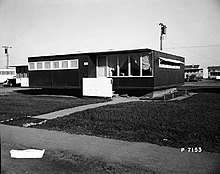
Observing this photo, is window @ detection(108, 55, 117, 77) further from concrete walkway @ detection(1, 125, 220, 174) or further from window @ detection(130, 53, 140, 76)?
concrete walkway @ detection(1, 125, 220, 174)

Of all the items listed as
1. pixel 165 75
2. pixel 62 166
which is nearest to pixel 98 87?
pixel 165 75

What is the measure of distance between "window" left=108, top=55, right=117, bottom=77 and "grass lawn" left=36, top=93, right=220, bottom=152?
7.50 metres

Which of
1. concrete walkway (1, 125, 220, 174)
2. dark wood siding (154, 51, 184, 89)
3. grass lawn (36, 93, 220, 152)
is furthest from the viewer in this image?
dark wood siding (154, 51, 184, 89)

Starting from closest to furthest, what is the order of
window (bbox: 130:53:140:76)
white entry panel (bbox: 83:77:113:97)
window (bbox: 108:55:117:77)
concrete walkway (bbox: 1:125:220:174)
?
concrete walkway (bbox: 1:125:220:174) < white entry panel (bbox: 83:77:113:97) < window (bbox: 130:53:140:76) < window (bbox: 108:55:117:77)

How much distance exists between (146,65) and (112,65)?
8.67 feet

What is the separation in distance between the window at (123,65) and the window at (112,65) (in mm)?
438

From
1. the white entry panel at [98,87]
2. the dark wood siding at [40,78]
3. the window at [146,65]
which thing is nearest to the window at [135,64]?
the window at [146,65]

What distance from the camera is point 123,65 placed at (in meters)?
17.0

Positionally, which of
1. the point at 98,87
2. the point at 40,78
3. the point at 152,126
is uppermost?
the point at 40,78

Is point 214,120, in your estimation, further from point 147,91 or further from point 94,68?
point 94,68

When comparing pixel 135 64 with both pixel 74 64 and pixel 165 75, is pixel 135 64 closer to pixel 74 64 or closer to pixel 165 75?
pixel 165 75

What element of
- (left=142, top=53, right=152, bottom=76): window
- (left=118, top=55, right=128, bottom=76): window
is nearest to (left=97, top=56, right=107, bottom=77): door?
(left=118, top=55, right=128, bottom=76): window

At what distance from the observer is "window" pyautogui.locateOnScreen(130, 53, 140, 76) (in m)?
16.2

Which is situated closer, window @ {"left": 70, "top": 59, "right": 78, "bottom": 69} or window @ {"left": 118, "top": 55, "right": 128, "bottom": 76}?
window @ {"left": 118, "top": 55, "right": 128, "bottom": 76}
